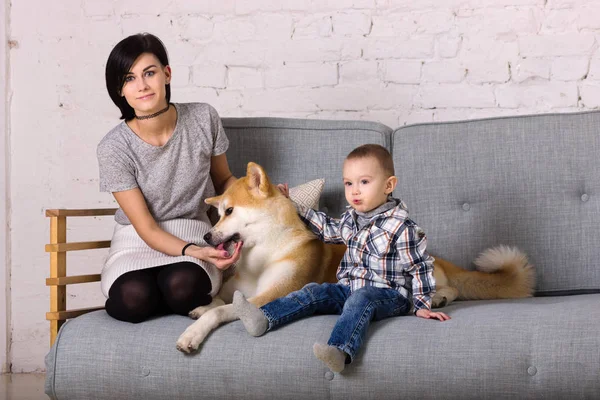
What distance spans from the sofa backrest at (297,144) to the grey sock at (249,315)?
2.78 ft

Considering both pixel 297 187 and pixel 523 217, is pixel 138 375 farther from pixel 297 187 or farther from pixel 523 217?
pixel 523 217

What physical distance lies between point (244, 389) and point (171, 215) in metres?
0.75

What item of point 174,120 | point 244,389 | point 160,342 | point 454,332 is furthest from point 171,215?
point 454,332

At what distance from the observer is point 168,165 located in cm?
241

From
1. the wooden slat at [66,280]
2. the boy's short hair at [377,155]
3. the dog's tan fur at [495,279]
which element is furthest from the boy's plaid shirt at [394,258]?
the wooden slat at [66,280]

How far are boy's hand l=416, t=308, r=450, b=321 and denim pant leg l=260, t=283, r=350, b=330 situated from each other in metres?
0.24

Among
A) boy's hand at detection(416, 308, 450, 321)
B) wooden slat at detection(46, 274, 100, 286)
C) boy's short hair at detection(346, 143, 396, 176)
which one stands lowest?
boy's hand at detection(416, 308, 450, 321)

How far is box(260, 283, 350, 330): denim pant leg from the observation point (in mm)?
1973

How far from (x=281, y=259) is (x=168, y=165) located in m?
0.50

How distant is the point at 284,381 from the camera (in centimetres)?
187

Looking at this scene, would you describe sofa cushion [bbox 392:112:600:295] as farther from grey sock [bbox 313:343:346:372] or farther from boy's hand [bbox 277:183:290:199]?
grey sock [bbox 313:343:346:372]

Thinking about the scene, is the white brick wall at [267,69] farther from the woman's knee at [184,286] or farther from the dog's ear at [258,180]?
the woman's knee at [184,286]

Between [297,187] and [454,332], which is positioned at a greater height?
[297,187]

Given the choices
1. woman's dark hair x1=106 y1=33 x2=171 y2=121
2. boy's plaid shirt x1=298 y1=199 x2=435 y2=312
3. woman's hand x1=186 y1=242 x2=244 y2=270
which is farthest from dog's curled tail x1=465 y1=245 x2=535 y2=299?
woman's dark hair x1=106 y1=33 x2=171 y2=121
